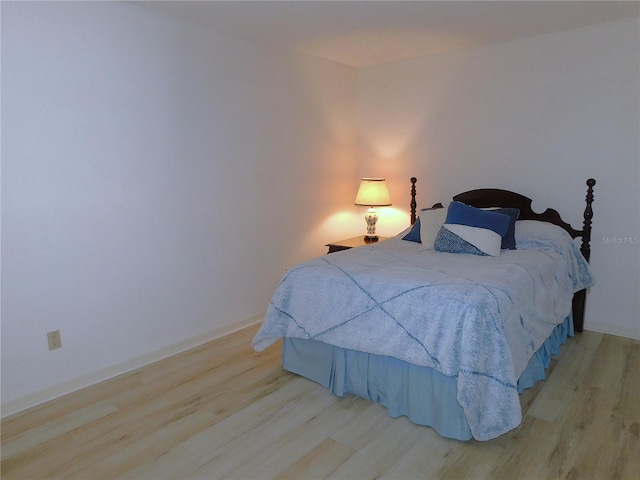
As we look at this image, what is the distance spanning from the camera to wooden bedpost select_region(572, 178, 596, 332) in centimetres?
324

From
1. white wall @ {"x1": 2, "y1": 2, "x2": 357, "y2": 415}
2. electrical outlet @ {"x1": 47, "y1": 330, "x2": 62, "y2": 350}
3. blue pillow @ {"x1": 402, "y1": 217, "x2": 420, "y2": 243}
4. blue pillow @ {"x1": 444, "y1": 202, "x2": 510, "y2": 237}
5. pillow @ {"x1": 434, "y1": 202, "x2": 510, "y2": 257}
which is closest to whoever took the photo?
white wall @ {"x1": 2, "y1": 2, "x2": 357, "y2": 415}

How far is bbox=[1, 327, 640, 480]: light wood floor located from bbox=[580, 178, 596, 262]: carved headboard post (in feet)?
2.85

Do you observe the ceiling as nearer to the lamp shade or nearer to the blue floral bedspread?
the lamp shade

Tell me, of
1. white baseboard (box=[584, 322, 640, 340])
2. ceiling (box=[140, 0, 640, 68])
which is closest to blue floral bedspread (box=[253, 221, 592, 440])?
white baseboard (box=[584, 322, 640, 340])

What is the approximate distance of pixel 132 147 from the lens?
2.79m

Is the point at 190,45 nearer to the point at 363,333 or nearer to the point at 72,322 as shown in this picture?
the point at 72,322

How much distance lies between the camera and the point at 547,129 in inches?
138

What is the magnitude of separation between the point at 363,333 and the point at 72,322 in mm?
1687

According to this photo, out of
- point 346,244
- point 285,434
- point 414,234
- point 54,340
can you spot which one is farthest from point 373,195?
point 54,340

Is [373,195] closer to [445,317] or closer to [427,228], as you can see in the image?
[427,228]

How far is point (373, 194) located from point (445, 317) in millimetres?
2138

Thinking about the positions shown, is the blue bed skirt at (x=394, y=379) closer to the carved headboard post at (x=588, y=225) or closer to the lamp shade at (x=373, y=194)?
the carved headboard post at (x=588, y=225)

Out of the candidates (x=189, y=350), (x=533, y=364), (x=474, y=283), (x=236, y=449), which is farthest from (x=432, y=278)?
(x=189, y=350)

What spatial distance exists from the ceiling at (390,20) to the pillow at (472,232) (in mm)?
1289
